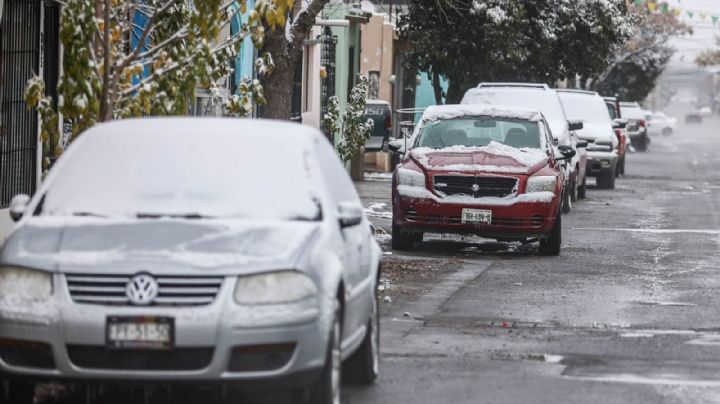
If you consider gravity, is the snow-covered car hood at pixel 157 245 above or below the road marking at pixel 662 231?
above

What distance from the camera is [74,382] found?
25.4 feet

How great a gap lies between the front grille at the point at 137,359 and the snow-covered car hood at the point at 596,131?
87.0 ft

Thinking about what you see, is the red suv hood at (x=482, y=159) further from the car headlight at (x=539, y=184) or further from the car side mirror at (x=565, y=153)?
the car side mirror at (x=565, y=153)

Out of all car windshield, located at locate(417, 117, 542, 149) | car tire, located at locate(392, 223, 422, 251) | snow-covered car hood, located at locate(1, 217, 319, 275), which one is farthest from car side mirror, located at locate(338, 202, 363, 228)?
car windshield, located at locate(417, 117, 542, 149)

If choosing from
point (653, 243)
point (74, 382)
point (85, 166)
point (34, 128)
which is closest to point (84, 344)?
point (74, 382)

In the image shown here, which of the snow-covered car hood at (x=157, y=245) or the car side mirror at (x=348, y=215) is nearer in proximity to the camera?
the snow-covered car hood at (x=157, y=245)

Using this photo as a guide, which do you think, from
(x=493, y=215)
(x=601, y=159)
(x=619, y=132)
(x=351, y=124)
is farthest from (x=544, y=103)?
(x=619, y=132)

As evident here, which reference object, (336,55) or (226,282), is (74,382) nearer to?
(226,282)

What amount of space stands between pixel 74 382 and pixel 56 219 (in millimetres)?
950

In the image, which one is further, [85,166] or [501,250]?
[501,250]

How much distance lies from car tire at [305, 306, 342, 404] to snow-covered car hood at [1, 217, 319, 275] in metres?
0.46

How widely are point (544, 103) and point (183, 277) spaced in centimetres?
2015

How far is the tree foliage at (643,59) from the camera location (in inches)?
2933

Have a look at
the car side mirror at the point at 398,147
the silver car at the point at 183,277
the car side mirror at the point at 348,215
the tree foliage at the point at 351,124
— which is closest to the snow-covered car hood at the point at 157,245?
the silver car at the point at 183,277
